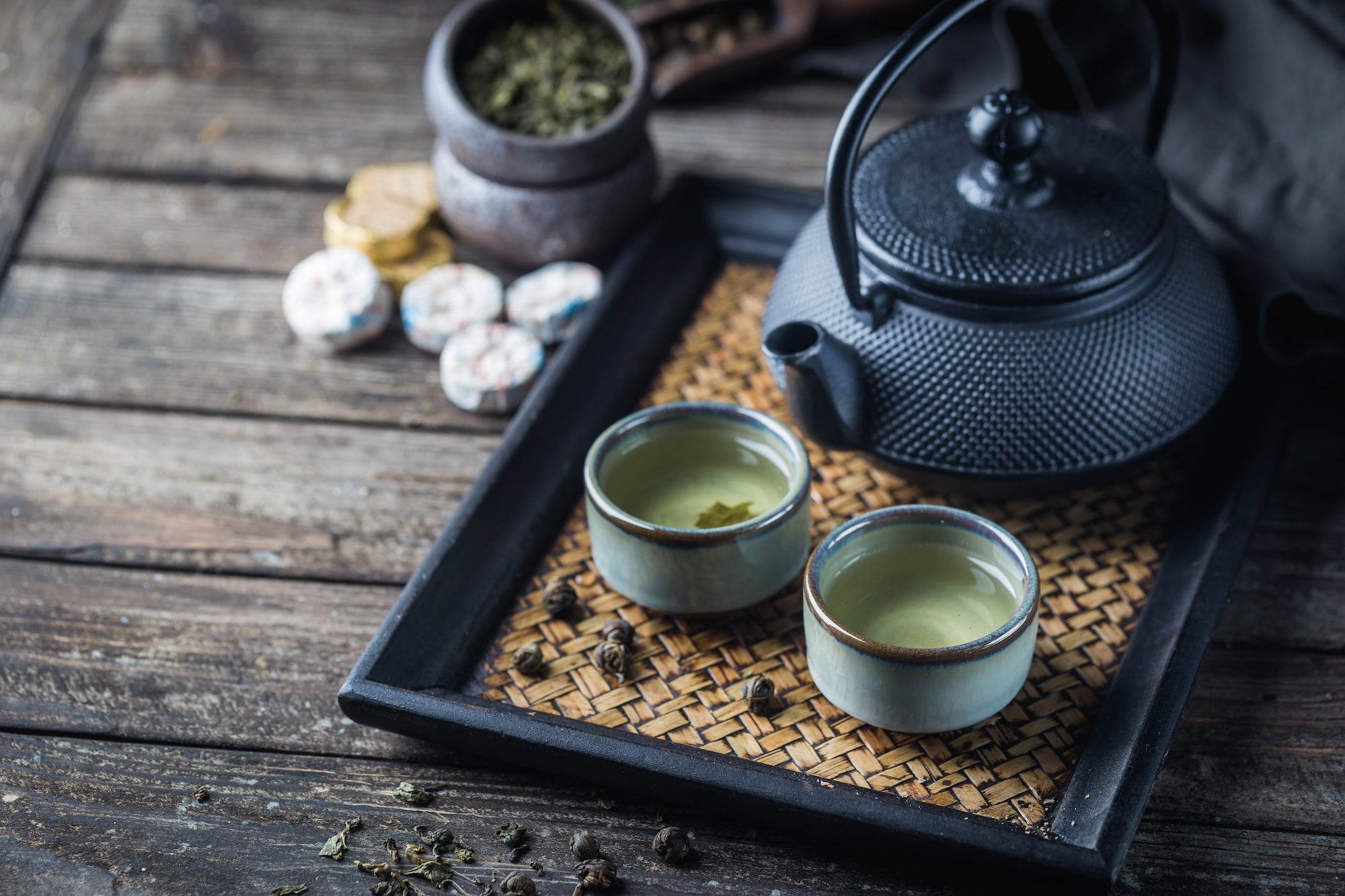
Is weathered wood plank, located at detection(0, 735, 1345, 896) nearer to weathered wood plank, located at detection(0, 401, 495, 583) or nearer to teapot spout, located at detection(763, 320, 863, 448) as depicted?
weathered wood plank, located at detection(0, 401, 495, 583)

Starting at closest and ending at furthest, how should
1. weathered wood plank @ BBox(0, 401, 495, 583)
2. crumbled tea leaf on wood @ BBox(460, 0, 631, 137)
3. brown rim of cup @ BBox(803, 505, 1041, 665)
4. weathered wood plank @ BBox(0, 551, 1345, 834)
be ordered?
brown rim of cup @ BBox(803, 505, 1041, 665)
weathered wood plank @ BBox(0, 551, 1345, 834)
weathered wood plank @ BBox(0, 401, 495, 583)
crumbled tea leaf on wood @ BBox(460, 0, 631, 137)

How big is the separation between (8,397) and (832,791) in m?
0.95

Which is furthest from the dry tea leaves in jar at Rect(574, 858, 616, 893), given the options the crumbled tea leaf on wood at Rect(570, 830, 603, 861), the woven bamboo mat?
the woven bamboo mat

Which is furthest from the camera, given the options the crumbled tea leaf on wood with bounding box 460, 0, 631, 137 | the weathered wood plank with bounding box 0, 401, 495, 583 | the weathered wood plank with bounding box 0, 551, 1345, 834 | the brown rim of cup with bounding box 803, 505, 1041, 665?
the crumbled tea leaf on wood with bounding box 460, 0, 631, 137

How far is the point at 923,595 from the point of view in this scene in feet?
3.23

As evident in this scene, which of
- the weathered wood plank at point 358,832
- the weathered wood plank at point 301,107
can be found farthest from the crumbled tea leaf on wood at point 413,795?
the weathered wood plank at point 301,107

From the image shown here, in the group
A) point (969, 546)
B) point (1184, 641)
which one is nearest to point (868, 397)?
point (969, 546)

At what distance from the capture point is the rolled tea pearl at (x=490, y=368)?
4.26 ft

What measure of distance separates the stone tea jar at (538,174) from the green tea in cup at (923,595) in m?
0.57

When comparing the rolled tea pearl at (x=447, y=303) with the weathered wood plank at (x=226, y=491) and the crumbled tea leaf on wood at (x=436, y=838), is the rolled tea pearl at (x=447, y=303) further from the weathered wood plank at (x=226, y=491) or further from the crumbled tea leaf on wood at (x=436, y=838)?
the crumbled tea leaf on wood at (x=436, y=838)

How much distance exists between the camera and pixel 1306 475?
1.23 meters

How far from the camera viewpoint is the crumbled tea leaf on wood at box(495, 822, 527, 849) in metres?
0.94

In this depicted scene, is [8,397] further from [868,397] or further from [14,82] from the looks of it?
[868,397]

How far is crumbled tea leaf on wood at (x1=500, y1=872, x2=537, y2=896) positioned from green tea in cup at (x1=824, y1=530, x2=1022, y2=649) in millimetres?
281
